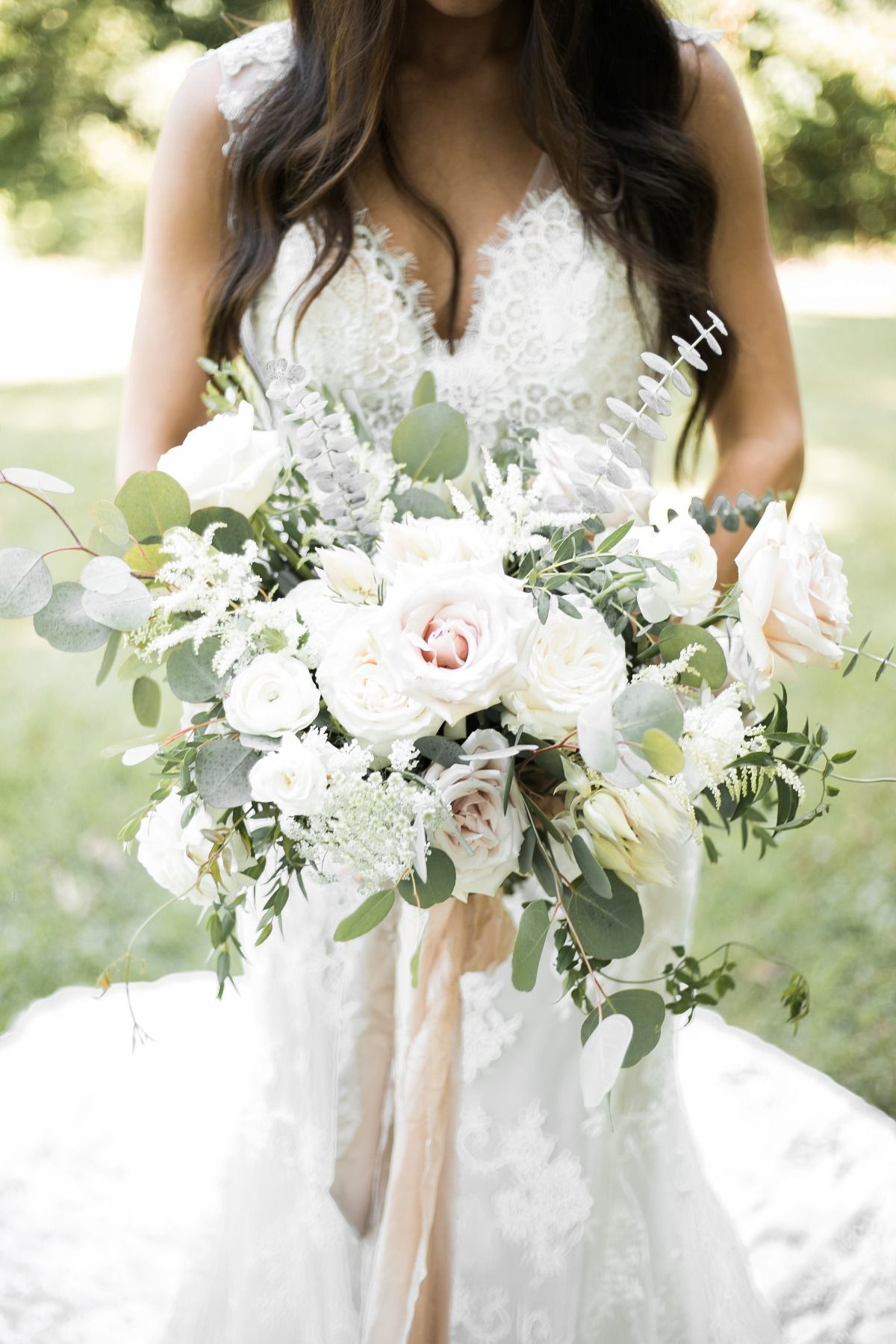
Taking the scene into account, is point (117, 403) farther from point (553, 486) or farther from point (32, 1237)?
point (553, 486)

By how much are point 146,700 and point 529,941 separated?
543 mm

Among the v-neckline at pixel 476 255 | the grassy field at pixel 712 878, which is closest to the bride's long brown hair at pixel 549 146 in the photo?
the v-neckline at pixel 476 255

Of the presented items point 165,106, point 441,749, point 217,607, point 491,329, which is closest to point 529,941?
point 441,749

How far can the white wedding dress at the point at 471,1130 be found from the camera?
2.01 metres

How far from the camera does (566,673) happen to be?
1.21 metres

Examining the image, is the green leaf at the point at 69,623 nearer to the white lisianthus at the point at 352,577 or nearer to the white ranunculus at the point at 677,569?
the white lisianthus at the point at 352,577

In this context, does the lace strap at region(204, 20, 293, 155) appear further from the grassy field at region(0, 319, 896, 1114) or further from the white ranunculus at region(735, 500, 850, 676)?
the grassy field at region(0, 319, 896, 1114)

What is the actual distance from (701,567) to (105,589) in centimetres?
61

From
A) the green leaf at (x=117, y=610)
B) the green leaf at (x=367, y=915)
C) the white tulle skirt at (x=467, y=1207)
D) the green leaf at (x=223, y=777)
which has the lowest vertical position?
the white tulle skirt at (x=467, y=1207)

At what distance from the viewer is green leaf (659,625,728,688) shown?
51.3 inches

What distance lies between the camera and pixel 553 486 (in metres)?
1.44

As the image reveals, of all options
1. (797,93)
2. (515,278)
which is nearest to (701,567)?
(515,278)

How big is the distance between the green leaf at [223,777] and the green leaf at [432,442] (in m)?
0.45

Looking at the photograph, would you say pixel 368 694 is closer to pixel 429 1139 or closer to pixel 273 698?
pixel 273 698
